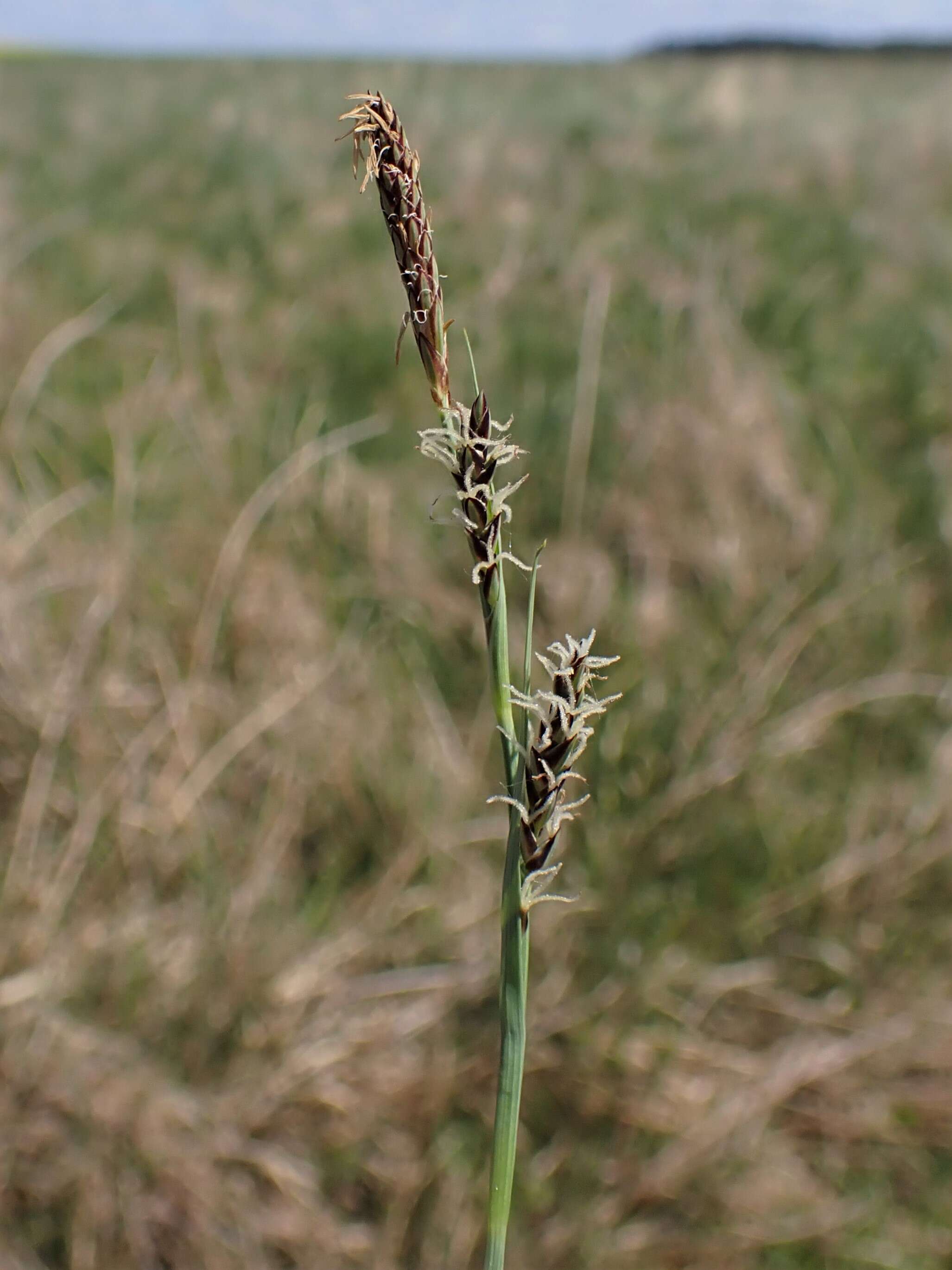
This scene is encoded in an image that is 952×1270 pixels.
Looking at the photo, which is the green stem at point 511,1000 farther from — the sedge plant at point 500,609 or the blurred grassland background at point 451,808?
the blurred grassland background at point 451,808

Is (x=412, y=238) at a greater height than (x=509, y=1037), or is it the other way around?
(x=412, y=238)

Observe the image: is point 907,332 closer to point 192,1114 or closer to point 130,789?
point 130,789

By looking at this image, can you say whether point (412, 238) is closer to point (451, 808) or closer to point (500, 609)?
point (500, 609)

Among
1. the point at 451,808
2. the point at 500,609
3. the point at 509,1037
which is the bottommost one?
the point at 451,808

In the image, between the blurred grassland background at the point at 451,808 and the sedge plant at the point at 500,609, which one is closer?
the sedge plant at the point at 500,609

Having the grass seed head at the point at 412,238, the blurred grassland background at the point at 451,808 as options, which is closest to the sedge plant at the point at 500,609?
the grass seed head at the point at 412,238

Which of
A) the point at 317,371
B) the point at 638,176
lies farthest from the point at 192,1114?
the point at 638,176

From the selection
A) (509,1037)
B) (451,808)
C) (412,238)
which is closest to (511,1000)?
(509,1037)
